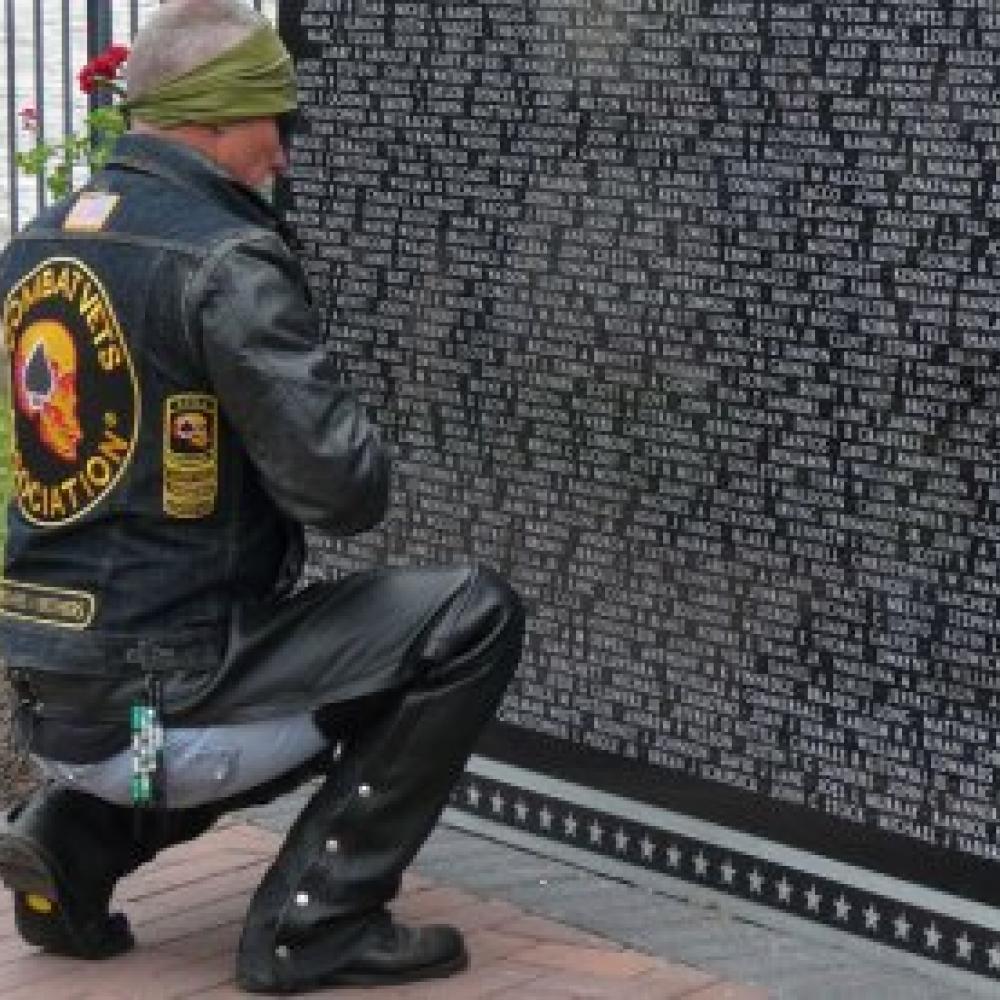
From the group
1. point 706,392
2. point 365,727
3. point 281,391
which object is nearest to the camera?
point 281,391

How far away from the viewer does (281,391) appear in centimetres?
473

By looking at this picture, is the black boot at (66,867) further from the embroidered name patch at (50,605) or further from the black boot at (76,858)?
the embroidered name patch at (50,605)

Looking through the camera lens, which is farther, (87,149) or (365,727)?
(87,149)

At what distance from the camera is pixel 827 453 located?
5340 mm

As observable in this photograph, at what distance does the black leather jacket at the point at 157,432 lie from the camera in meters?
4.78

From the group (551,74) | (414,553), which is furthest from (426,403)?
(551,74)

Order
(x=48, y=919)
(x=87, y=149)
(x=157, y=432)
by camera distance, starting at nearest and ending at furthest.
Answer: (x=157, y=432) → (x=48, y=919) → (x=87, y=149)

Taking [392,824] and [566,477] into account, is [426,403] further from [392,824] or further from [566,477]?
[392,824]

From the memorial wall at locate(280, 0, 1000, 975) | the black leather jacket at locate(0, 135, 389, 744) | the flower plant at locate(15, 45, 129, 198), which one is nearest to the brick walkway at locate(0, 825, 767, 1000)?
the memorial wall at locate(280, 0, 1000, 975)

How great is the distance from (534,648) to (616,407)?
59 cm

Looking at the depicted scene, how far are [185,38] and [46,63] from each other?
5496 millimetres

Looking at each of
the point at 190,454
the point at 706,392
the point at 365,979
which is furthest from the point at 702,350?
the point at 365,979

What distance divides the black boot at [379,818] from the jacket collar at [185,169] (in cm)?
80

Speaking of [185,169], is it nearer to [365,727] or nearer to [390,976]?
[365,727]
